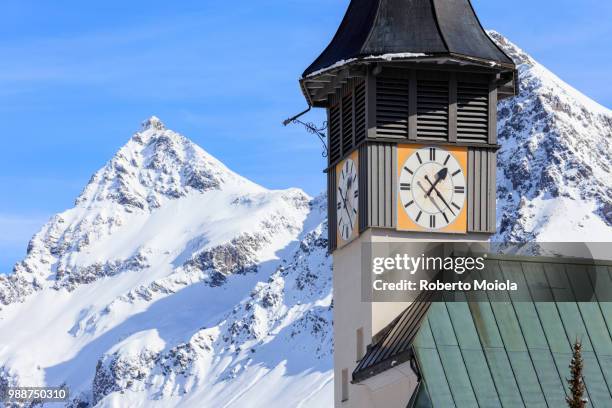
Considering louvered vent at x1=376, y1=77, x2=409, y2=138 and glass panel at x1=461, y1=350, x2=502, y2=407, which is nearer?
glass panel at x1=461, y1=350, x2=502, y2=407

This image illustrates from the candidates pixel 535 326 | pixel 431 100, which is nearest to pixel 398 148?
pixel 431 100

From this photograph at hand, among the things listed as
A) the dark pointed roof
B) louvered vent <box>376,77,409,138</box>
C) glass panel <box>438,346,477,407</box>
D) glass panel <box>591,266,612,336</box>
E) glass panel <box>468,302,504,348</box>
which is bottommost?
glass panel <box>438,346,477,407</box>

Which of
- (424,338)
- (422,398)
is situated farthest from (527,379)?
(422,398)

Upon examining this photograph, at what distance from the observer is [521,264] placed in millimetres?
48406

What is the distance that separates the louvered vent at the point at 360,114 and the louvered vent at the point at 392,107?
0.57 metres

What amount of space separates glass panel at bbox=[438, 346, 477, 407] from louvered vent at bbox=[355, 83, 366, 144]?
747cm

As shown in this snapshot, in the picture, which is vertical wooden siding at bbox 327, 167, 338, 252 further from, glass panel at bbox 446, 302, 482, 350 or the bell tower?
glass panel at bbox 446, 302, 482, 350

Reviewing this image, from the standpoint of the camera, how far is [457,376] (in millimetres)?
44781

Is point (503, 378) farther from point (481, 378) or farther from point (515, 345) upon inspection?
point (515, 345)

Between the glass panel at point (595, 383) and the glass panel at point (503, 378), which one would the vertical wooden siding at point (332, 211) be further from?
the glass panel at point (595, 383)

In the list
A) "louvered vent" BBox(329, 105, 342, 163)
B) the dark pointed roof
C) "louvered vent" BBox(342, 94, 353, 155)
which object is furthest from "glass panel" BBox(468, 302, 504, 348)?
"louvered vent" BBox(329, 105, 342, 163)

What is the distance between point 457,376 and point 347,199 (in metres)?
8.21

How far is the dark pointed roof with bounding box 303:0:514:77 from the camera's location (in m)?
50.0

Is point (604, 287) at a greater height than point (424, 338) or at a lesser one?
greater
